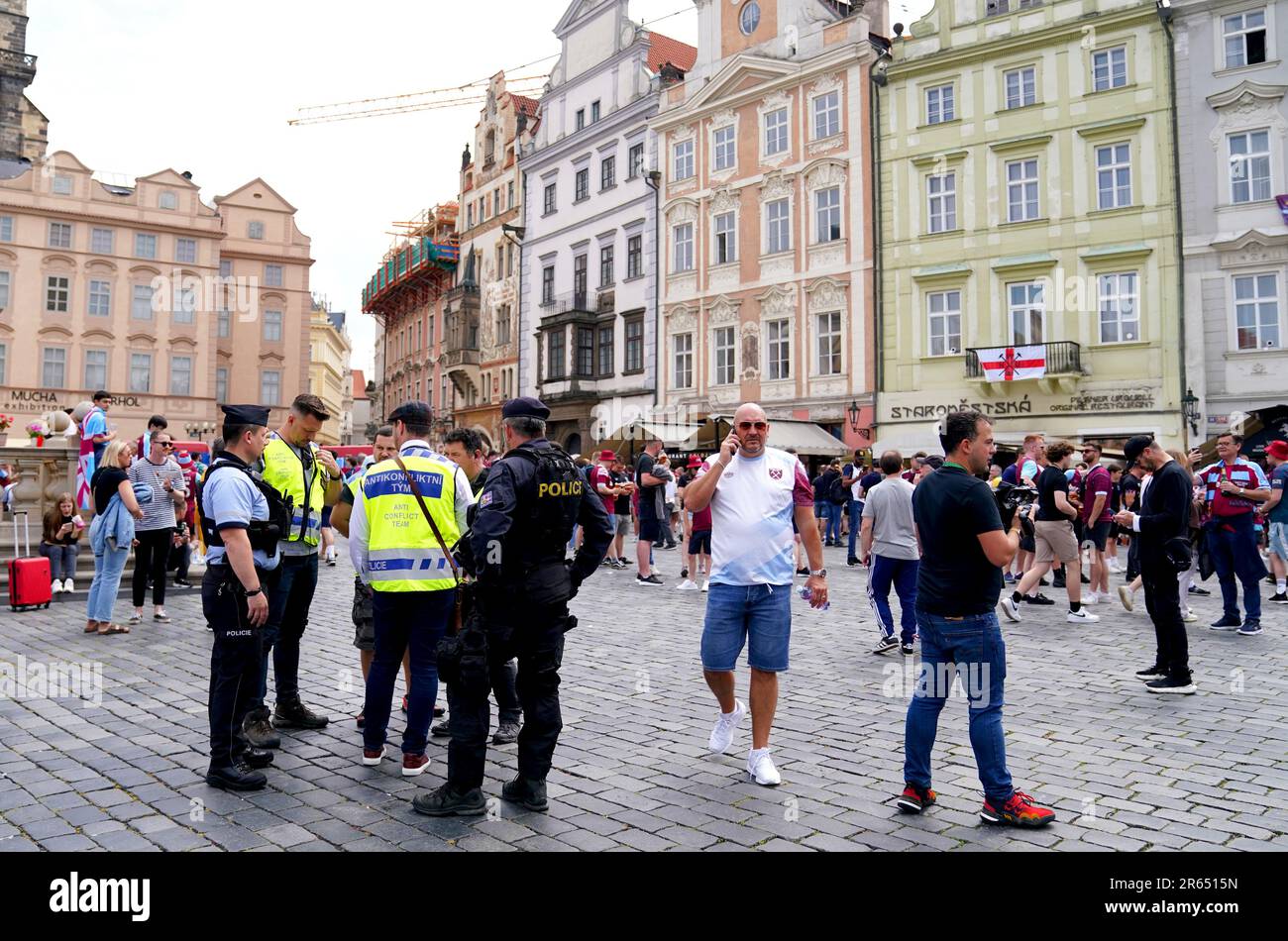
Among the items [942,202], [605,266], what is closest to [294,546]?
[942,202]

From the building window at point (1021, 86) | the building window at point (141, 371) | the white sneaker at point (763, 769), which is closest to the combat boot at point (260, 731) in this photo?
the white sneaker at point (763, 769)

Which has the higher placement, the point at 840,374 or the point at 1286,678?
the point at 840,374

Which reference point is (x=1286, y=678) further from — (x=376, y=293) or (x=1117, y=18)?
(x=376, y=293)

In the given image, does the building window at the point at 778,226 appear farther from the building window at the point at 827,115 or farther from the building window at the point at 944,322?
the building window at the point at 944,322

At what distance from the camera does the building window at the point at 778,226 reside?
31984mm

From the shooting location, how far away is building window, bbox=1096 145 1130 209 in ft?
83.7

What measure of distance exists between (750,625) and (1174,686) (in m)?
3.79

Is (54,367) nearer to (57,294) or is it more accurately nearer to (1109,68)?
(57,294)

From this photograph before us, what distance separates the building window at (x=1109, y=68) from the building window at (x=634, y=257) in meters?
16.9

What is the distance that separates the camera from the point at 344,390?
11944cm

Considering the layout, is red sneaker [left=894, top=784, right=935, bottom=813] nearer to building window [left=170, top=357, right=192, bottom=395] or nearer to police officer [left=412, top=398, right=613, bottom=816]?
police officer [left=412, top=398, right=613, bottom=816]

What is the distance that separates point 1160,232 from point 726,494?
24.3 m

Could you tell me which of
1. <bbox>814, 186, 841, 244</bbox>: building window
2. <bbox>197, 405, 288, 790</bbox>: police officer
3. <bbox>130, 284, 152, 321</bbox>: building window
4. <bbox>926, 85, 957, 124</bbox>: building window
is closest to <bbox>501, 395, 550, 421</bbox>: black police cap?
<bbox>197, 405, 288, 790</bbox>: police officer
